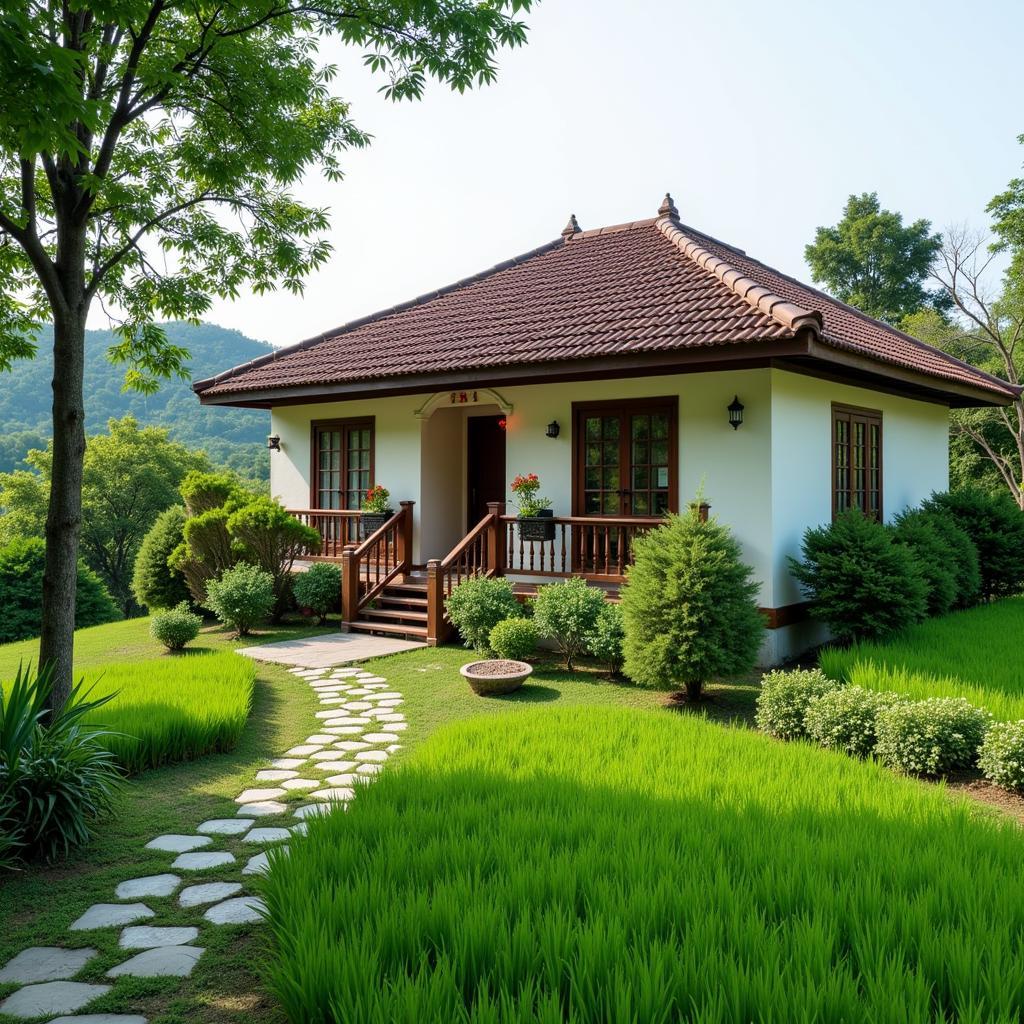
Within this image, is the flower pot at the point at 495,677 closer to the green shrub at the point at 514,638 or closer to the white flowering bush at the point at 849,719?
the green shrub at the point at 514,638

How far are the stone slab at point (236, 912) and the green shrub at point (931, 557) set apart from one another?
9059mm

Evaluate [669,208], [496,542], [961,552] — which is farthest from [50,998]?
[669,208]

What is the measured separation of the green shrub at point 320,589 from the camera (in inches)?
477

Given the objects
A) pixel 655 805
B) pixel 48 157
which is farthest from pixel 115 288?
pixel 655 805

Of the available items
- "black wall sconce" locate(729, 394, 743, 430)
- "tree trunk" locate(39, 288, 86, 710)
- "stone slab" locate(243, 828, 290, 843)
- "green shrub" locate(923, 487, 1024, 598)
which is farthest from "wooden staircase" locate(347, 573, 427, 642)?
"green shrub" locate(923, 487, 1024, 598)

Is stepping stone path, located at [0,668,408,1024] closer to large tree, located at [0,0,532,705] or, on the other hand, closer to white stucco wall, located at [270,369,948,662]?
large tree, located at [0,0,532,705]

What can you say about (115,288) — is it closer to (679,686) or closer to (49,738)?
(49,738)

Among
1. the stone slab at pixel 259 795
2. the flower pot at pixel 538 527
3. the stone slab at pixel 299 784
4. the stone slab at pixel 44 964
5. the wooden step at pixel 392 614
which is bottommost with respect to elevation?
the stone slab at pixel 259 795

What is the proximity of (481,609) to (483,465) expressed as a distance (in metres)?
4.24

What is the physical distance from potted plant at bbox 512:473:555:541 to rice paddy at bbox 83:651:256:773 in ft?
12.8

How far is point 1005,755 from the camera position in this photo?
542cm

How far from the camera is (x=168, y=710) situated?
20.8 feet

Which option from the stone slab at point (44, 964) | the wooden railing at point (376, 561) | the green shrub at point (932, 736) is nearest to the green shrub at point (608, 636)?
the green shrub at point (932, 736)

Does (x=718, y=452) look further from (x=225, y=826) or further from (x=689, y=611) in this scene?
(x=225, y=826)
